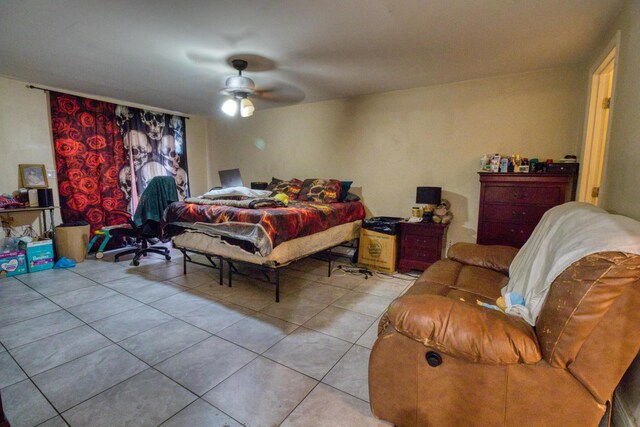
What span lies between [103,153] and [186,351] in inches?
156

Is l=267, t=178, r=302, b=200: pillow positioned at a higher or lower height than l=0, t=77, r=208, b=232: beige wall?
lower

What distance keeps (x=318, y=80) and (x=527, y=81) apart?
2390 mm

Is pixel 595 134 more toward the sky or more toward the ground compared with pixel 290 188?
more toward the sky

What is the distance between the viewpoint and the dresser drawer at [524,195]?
114 inches

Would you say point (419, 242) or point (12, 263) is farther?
point (419, 242)

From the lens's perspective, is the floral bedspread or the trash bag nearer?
the floral bedspread

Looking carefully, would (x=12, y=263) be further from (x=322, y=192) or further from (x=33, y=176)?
(x=322, y=192)

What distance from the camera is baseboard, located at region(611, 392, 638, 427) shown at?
1.18 meters

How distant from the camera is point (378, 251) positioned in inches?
147

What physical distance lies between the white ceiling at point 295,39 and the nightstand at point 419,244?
5.90 ft

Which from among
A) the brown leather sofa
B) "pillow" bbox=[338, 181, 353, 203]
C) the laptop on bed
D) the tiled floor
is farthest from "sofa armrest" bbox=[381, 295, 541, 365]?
the laptop on bed

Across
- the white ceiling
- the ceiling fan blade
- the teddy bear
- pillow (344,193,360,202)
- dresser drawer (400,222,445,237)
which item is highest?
the ceiling fan blade

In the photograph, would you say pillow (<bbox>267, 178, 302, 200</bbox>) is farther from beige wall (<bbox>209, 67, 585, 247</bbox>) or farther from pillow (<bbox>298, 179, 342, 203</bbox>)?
beige wall (<bbox>209, 67, 585, 247</bbox>)

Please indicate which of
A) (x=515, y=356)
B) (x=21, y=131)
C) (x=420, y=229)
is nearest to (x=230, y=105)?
(x=420, y=229)
